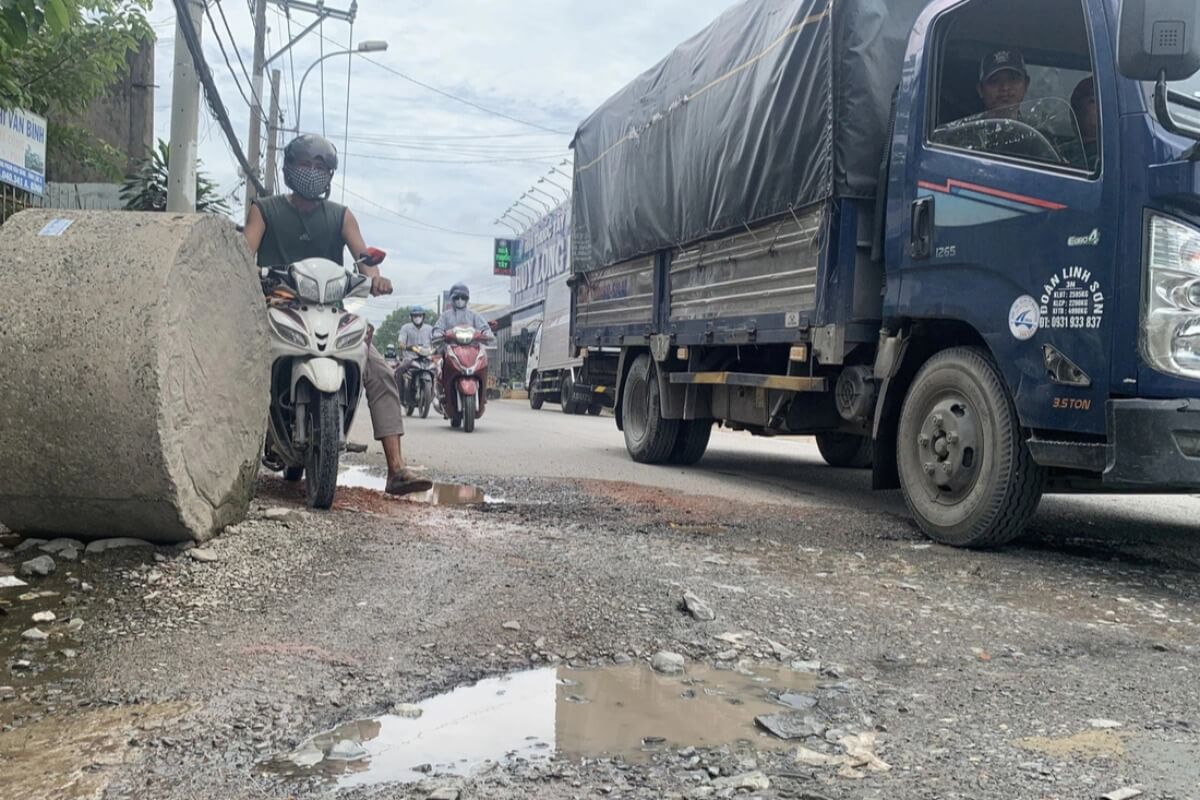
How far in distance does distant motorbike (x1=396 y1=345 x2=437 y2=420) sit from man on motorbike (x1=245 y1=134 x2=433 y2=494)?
932cm

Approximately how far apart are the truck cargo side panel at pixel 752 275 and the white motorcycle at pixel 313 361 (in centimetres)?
272

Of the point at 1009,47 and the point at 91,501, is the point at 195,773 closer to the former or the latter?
the point at 91,501

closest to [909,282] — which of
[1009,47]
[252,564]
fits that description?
[1009,47]

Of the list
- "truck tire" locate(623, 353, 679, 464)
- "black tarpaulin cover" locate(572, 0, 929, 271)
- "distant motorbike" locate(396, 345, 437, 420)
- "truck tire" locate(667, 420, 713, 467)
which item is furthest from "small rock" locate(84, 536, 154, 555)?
"distant motorbike" locate(396, 345, 437, 420)

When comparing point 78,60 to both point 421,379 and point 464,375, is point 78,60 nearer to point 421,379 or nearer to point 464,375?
point 464,375

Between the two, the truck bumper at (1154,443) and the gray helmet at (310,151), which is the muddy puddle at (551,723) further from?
the gray helmet at (310,151)

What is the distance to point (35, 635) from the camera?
9.55 feet

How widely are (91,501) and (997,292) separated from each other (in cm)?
385

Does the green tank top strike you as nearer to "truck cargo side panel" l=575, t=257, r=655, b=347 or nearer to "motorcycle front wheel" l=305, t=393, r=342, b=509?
"motorcycle front wheel" l=305, t=393, r=342, b=509

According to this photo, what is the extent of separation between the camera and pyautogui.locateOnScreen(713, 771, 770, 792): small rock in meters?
2.13

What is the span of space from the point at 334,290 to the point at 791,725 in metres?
3.44

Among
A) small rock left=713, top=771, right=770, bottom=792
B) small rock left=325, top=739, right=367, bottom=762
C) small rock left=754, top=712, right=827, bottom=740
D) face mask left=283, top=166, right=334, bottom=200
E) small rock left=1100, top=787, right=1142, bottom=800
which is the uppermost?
face mask left=283, top=166, right=334, bottom=200

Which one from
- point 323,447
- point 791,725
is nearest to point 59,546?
point 323,447

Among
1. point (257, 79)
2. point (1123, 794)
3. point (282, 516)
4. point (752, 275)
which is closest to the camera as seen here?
point (1123, 794)
